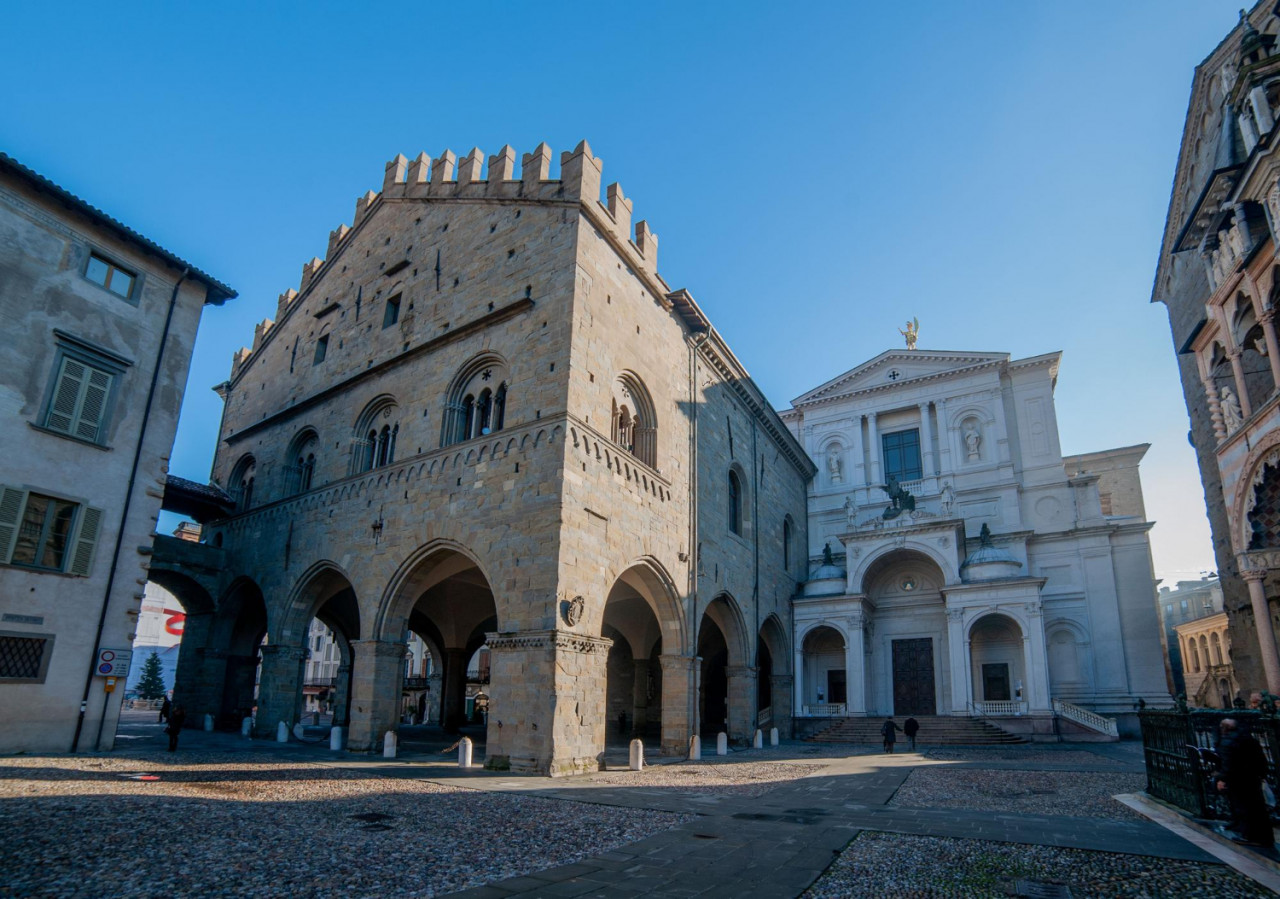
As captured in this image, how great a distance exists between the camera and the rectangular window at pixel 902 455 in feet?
111

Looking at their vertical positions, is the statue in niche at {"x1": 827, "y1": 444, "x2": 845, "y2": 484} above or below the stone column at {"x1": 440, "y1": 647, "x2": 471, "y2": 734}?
above

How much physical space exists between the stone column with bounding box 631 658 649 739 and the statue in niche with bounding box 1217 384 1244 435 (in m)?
19.4

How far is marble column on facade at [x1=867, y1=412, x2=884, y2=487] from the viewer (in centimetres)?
3378

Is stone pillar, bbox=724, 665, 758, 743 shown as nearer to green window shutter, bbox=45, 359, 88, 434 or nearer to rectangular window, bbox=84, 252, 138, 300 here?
green window shutter, bbox=45, 359, 88, 434

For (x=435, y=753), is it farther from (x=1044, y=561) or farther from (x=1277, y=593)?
(x=1044, y=561)

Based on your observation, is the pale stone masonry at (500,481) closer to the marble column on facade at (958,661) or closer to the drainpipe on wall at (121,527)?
the drainpipe on wall at (121,527)

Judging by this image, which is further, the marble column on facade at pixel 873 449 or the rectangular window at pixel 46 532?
the marble column on facade at pixel 873 449

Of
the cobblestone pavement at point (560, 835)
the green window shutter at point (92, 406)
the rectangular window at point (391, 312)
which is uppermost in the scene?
the rectangular window at point (391, 312)

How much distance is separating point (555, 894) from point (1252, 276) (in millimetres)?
15406

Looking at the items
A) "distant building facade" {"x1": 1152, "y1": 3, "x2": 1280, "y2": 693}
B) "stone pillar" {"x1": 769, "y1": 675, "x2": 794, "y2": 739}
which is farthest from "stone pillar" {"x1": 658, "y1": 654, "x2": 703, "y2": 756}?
"distant building facade" {"x1": 1152, "y1": 3, "x2": 1280, "y2": 693}

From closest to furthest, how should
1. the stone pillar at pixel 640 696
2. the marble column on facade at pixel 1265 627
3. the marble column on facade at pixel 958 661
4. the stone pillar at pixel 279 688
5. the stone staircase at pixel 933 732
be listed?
the marble column on facade at pixel 1265 627 < the stone pillar at pixel 279 688 < the stone staircase at pixel 933 732 < the marble column on facade at pixel 958 661 < the stone pillar at pixel 640 696

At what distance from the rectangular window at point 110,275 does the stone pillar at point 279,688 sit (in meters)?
10.4

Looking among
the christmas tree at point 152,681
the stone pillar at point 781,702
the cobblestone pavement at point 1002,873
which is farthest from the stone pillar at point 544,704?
the christmas tree at point 152,681

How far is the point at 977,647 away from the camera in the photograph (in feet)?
92.6
